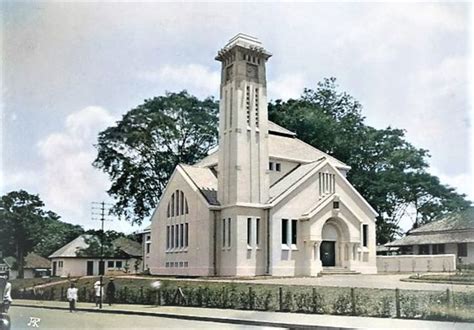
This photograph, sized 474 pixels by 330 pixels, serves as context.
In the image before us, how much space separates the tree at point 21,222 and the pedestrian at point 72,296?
21.0 inches

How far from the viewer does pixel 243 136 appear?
42.3ft

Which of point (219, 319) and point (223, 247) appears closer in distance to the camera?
point (219, 319)

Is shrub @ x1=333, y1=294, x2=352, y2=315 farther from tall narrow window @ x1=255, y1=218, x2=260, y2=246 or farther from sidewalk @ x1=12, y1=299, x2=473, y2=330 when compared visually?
tall narrow window @ x1=255, y1=218, x2=260, y2=246

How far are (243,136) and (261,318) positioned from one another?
19.7ft

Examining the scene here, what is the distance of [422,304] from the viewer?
7.00 metres

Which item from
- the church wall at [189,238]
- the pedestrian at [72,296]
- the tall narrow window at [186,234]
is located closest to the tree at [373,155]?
the church wall at [189,238]

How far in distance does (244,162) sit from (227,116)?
Result: 103 cm

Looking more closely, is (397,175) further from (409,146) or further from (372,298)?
(372,298)

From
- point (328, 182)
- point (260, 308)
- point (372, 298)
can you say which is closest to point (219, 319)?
point (260, 308)

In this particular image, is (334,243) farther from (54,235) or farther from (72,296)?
(54,235)

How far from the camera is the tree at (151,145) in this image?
26.3 ft

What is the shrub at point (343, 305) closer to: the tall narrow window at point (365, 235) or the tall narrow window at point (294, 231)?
the tall narrow window at point (294, 231)

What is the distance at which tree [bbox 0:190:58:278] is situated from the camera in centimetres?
666

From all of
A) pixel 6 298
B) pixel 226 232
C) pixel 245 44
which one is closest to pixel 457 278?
pixel 245 44
